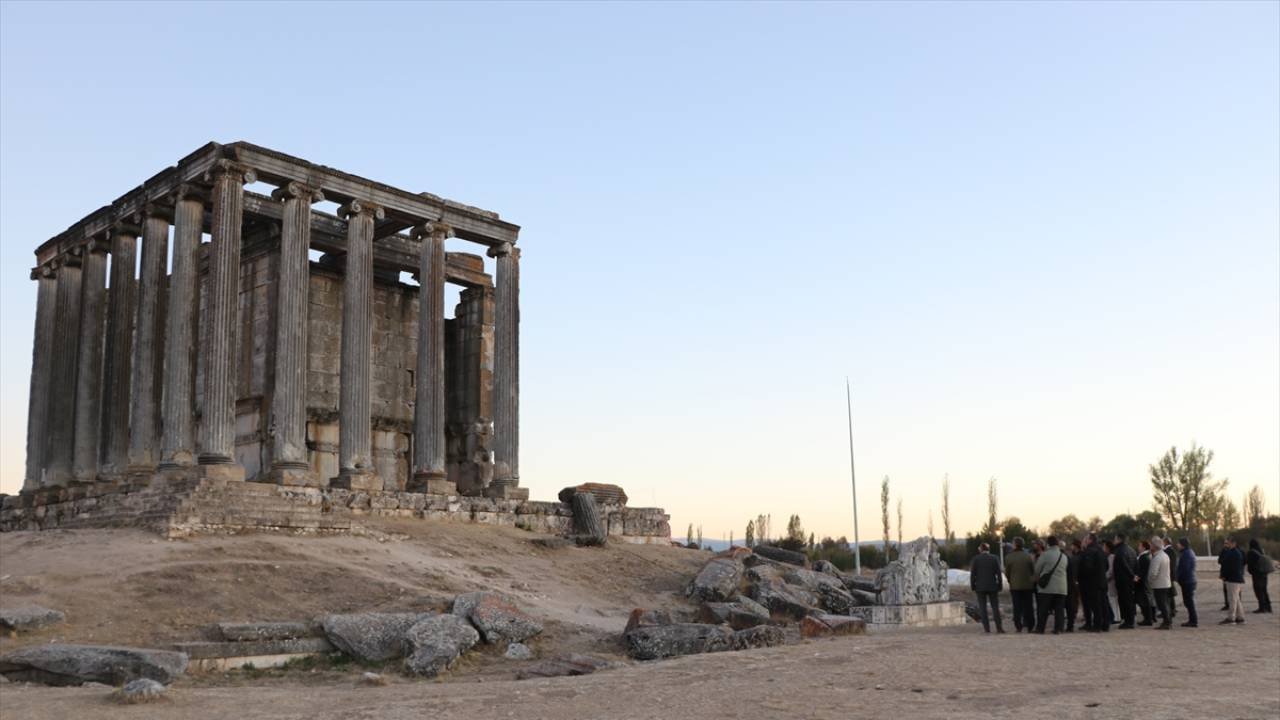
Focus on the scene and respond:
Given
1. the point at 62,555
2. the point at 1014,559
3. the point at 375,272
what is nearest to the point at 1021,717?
the point at 1014,559

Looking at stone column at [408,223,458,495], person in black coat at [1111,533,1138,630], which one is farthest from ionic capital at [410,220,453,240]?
person in black coat at [1111,533,1138,630]

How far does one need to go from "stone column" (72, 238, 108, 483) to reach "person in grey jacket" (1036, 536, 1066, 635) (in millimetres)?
23032

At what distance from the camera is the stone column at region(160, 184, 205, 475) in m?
25.1

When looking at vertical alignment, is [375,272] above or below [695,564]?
above

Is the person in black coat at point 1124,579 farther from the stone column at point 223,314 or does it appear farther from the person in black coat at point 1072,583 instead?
the stone column at point 223,314

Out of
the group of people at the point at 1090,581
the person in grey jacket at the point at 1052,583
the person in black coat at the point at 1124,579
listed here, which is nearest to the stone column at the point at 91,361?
the group of people at the point at 1090,581

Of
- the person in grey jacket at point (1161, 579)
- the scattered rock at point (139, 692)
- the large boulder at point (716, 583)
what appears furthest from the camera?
the large boulder at point (716, 583)

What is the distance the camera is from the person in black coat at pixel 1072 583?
714 inches

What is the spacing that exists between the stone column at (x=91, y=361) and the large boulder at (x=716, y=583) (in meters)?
16.2

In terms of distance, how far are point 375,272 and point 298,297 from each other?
6.51 meters

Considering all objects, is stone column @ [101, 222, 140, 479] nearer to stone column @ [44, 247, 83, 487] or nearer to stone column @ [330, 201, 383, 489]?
stone column @ [44, 247, 83, 487]

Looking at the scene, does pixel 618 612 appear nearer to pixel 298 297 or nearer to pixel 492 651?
pixel 492 651

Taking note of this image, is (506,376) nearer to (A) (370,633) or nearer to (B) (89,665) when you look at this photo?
(A) (370,633)

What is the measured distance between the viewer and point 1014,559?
18.0 meters
